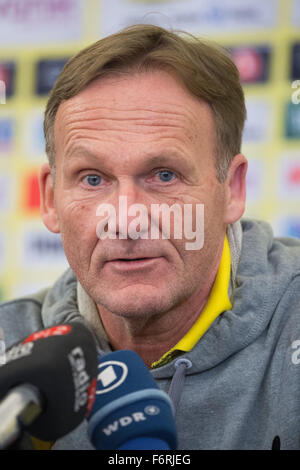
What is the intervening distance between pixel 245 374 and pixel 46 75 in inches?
90.1

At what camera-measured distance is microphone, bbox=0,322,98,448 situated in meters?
0.84

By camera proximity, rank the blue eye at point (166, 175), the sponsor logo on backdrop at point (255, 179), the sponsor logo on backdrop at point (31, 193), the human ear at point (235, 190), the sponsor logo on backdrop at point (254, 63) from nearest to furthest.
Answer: the blue eye at point (166, 175) → the human ear at point (235, 190) → the sponsor logo on backdrop at point (255, 179) → the sponsor logo on backdrop at point (254, 63) → the sponsor logo on backdrop at point (31, 193)

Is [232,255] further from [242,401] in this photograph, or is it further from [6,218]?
[6,218]

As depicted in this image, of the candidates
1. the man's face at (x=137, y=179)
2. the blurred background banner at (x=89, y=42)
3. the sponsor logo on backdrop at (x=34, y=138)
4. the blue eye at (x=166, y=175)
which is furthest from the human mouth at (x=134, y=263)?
the sponsor logo on backdrop at (x=34, y=138)

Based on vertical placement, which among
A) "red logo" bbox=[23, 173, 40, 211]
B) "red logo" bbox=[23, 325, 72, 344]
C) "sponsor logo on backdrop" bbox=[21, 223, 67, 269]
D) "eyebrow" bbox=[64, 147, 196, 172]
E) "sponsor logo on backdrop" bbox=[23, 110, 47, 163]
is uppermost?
"eyebrow" bbox=[64, 147, 196, 172]

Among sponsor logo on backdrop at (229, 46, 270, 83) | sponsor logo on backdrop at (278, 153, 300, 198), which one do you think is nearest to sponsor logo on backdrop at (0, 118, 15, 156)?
sponsor logo on backdrop at (229, 46, 270, 83)

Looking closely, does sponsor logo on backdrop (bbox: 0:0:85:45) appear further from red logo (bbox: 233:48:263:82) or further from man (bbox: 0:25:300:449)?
man (bbox: 0:25:300:449)

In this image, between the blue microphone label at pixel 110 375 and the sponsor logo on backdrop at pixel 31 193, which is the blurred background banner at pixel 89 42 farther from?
the blue microphone label at pixel 110 375

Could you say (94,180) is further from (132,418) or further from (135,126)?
(132,418)

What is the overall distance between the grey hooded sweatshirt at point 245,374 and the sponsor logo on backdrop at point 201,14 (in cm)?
183

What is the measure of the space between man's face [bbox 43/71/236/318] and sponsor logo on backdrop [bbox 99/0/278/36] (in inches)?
66.4

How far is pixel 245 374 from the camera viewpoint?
4.76ft

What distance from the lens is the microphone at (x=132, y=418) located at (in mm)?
963

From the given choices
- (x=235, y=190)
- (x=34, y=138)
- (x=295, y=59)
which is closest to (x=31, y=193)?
(x=34, y=138)
